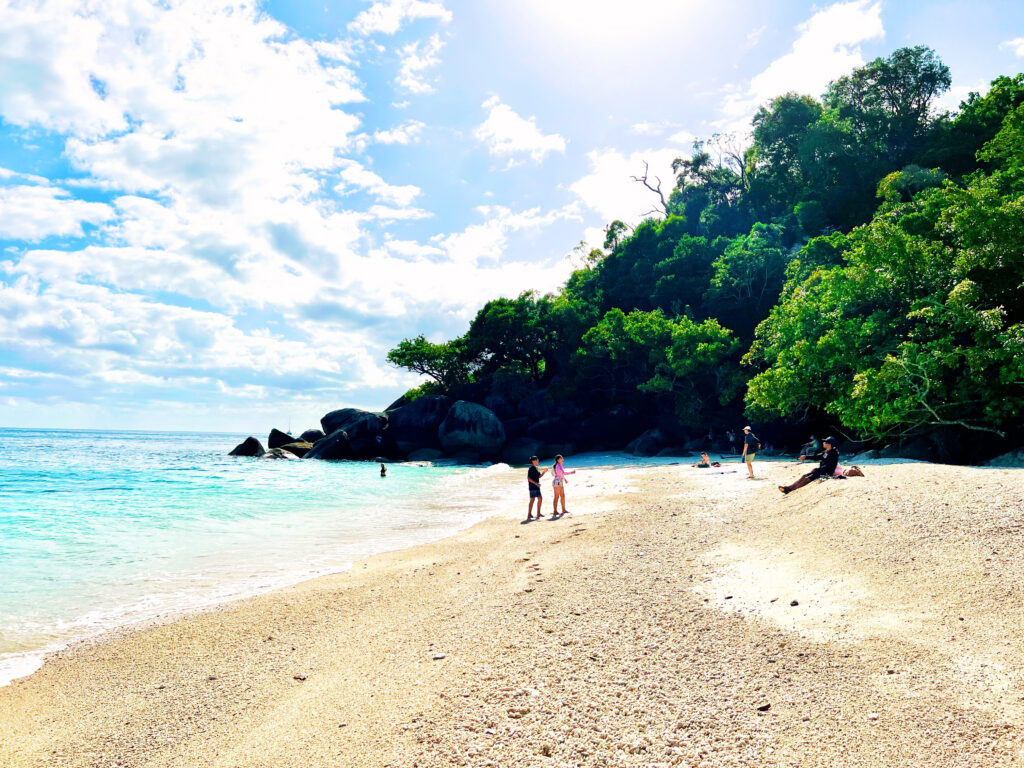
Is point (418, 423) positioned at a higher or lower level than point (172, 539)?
higher

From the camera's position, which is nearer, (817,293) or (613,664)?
(613,664)

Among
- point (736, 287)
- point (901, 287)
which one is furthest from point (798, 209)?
point (901, 287)

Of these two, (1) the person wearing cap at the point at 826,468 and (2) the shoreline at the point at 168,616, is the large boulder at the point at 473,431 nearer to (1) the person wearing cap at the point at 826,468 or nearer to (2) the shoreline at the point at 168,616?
(2) the shoreline at the point at 168,616

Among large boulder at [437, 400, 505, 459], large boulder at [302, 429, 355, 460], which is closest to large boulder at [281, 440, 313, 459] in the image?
large boulder at [302, 429, 355, 460]

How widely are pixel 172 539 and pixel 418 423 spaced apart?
3513 cm

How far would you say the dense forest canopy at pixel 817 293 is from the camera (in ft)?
57.2

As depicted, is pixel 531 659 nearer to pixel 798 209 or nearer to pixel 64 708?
pixel 64 708

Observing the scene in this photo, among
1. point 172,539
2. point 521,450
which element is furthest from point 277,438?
point 172,539

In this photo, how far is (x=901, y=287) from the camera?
2031 centimetres

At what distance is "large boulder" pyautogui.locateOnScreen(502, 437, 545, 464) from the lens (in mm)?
42594

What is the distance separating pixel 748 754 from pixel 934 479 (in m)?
9.03

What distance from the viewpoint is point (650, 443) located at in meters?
38.8

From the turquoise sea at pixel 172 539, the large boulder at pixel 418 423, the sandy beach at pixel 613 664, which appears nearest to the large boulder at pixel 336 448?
the large boulder at pixel 418 423

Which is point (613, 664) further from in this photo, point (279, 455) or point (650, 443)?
point (279, 455)
